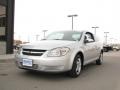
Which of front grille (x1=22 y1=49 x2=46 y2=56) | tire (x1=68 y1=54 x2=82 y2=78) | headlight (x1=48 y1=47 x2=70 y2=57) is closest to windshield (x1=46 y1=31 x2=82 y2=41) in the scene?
tire (x1=68 y1=54 x2=82 y2=78)

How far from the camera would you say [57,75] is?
6.67 meters

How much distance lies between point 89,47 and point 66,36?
936 mm

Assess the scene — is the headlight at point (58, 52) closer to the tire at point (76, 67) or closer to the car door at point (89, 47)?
the tire at point (76, 67)

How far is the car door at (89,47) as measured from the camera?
7.28 metres

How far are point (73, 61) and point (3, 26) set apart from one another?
8.48 m

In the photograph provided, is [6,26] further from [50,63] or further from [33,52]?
[50,63]

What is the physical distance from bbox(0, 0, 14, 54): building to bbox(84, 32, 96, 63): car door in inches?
277

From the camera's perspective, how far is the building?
13344 millimetres

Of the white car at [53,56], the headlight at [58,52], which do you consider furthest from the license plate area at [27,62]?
the headlight at [58,52]

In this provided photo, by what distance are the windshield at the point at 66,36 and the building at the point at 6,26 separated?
6471 millimetres

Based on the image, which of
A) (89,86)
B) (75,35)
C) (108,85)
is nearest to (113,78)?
(108,85)

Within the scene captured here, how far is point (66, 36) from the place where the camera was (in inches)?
290

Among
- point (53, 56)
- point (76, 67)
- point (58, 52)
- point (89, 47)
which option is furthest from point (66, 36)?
point (53, 56)

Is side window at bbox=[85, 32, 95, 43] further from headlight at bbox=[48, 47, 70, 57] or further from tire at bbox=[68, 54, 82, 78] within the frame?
headlight at bbox=[48, 47, 70, 57]
